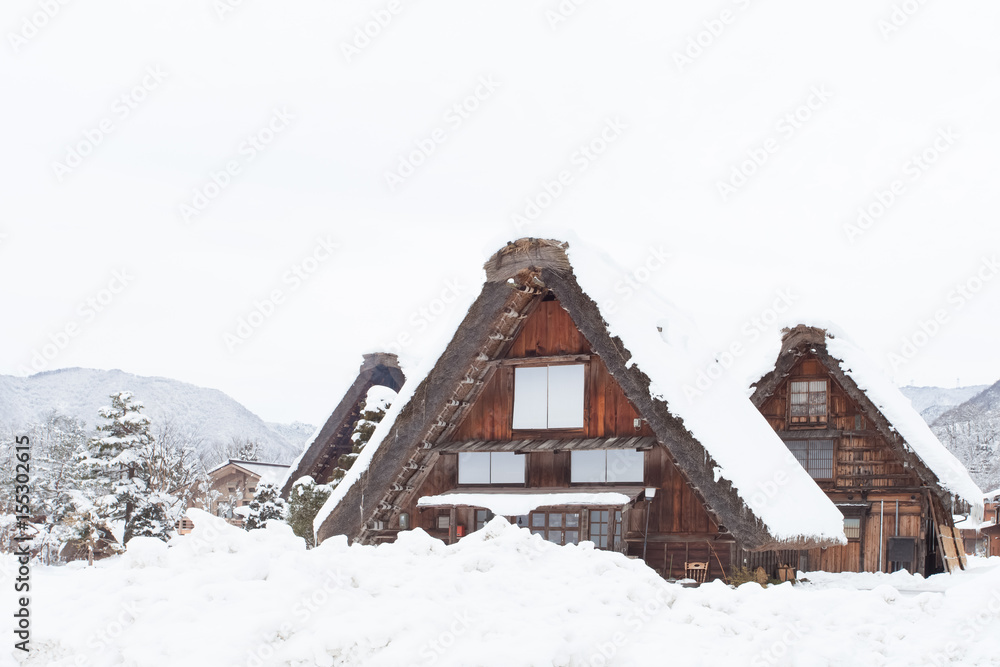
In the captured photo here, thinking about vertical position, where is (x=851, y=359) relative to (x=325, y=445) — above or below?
above

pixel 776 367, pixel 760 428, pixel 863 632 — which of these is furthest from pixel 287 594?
pixel 776 367

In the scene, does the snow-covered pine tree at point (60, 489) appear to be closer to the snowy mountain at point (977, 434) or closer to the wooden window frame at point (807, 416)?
the wooden window frame at point (807, 416)

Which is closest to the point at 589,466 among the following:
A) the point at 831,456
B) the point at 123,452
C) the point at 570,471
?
the point at 570,471

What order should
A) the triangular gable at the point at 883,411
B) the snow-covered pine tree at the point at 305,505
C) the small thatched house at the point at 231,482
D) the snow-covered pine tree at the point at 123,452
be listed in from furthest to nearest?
Answer: the small thatched house at the point at 231,482, the snow-covered pine tree at the point at 123,452, the snow-covered pine tree at the point at 305,505, the triangular gable at the point at 883,411

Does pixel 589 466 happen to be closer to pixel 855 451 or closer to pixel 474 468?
pixel 474 468

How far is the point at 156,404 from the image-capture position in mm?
162500

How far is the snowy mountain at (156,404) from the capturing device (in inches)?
5984

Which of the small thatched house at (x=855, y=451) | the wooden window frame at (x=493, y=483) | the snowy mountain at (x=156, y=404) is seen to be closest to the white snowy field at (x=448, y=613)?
the wooden window frame at (x=493, y=483)

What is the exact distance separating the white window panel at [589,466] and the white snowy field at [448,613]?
193 inches

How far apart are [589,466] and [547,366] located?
1721mm

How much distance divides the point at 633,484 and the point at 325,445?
1294cm

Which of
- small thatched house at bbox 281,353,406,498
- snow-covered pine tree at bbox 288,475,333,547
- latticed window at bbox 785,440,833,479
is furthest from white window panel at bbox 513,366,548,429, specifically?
latticed window at bbox 785,440,833,479

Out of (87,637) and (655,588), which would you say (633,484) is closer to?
(655,588)

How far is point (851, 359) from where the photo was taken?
22.5 meters
